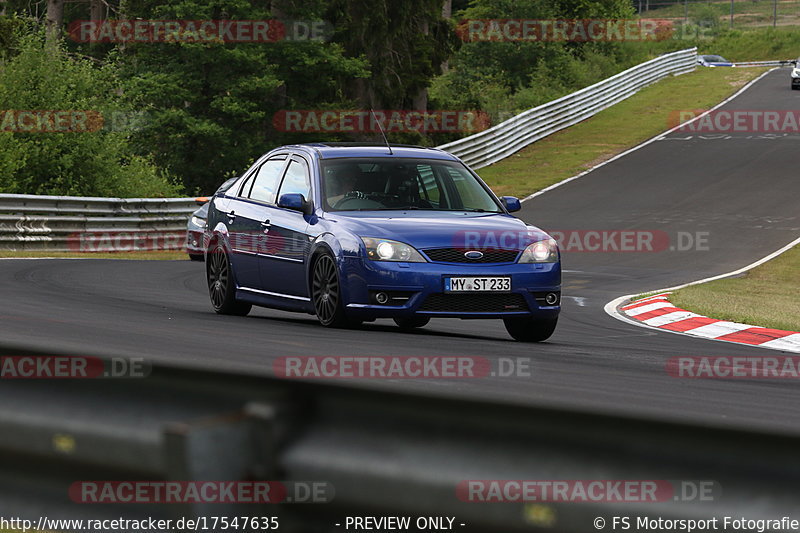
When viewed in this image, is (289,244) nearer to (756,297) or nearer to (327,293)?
(327,293)

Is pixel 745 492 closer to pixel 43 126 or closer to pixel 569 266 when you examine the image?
pixel 569 266

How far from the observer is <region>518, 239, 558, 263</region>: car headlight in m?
10.4

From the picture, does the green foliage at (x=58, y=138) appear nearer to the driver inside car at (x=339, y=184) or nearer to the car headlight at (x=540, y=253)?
the driver inside car at (x=339, y=184)

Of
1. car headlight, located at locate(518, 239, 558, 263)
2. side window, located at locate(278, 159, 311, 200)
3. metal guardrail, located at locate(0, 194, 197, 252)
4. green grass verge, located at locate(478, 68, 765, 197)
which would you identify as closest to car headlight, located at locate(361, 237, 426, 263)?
car headlight, located at locate(518, 239, 558, 263)

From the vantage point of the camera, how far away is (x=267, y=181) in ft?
40.0

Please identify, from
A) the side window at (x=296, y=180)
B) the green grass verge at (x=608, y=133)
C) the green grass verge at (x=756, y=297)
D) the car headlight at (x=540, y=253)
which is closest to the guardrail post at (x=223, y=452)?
the car headlight at (x=540, y=253)

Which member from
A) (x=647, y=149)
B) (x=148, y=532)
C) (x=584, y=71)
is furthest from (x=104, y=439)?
(x=584, y=71)

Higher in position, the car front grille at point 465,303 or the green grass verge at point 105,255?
the car front grille at point 465,303

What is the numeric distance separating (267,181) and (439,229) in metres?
2.42

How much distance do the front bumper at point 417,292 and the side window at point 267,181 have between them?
2.00m

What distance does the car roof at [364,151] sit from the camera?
11.7m

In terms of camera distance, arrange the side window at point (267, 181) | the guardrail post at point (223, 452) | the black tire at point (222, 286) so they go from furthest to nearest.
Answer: the black tire at point (222, 286), the side window at point (267, 181), the guardrail post at point (223, 452)

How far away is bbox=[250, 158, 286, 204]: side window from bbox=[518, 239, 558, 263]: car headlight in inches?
103

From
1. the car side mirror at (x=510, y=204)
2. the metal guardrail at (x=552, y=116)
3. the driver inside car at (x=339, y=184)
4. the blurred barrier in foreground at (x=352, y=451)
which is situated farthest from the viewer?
the metal guardrail at (x=552, y=116)
